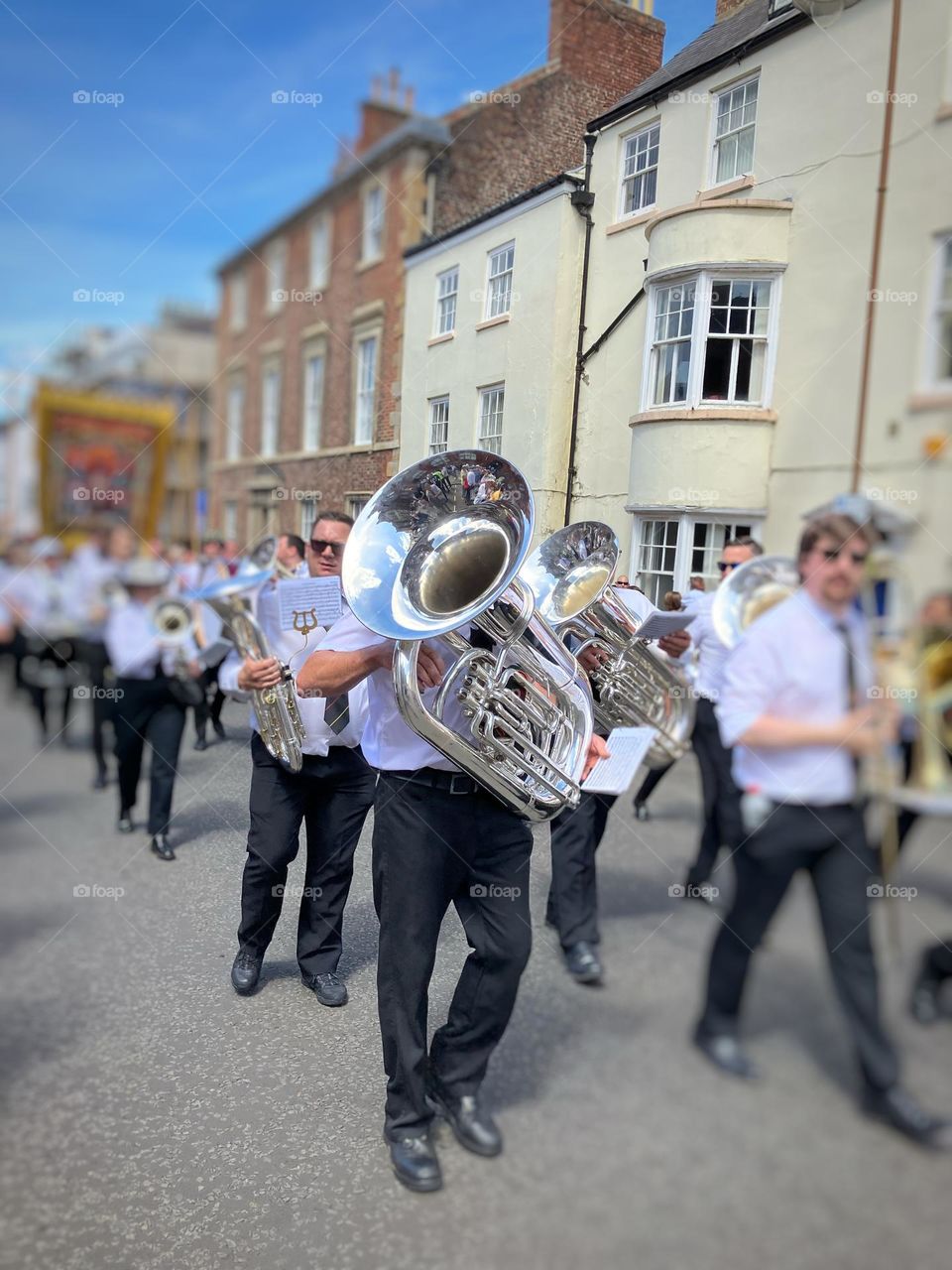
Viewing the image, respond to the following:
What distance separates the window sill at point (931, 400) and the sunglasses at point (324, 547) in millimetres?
1284

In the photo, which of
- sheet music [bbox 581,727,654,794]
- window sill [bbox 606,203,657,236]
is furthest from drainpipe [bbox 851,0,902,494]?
sheet music [bbox 581,727,654,794]

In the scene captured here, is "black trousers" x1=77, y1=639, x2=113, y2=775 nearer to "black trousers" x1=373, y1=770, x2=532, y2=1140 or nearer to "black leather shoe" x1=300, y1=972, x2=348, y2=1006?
"black trousers" x1=373, y1=770, x2=532, y2=1140

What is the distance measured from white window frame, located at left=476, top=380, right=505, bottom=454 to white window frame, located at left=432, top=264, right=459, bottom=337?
183 mm

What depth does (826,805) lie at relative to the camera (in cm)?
155

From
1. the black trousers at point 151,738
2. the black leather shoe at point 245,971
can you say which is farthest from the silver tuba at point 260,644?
the black leather shoe at point 245,971

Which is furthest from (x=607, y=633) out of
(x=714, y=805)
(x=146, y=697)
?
(x=146, y=697)

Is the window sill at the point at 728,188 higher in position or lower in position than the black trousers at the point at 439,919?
higher

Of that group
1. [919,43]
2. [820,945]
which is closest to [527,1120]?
[820,945]

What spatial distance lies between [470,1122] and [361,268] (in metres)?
2.01

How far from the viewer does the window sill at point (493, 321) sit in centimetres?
209

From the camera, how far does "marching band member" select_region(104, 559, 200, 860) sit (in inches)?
90.8

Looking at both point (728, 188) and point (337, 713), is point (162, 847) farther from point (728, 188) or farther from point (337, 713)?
point (728, 188)

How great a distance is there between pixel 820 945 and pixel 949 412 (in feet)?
2.88

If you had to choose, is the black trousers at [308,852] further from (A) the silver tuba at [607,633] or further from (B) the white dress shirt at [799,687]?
(B) the white dress shirt at [799,687]
